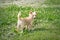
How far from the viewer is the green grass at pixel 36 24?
4.90ft

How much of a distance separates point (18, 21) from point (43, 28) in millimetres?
200

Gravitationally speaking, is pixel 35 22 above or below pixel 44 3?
below

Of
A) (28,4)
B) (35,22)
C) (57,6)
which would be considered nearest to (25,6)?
(28,4)

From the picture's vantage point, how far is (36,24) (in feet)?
5.12

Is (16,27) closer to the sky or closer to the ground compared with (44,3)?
closer to the ground

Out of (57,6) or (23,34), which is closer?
(23,34)

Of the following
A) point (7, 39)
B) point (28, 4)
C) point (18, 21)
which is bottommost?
point (7, 39)

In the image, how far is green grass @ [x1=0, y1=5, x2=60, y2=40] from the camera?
149 cm

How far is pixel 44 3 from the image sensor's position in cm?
162

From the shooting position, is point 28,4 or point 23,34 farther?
point 28,4

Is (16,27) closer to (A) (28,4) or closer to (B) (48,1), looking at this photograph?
(A) (28,4)

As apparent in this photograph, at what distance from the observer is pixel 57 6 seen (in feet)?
5.30

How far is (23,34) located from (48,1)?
34 cm

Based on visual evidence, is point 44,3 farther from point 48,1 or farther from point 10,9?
point 10,9
